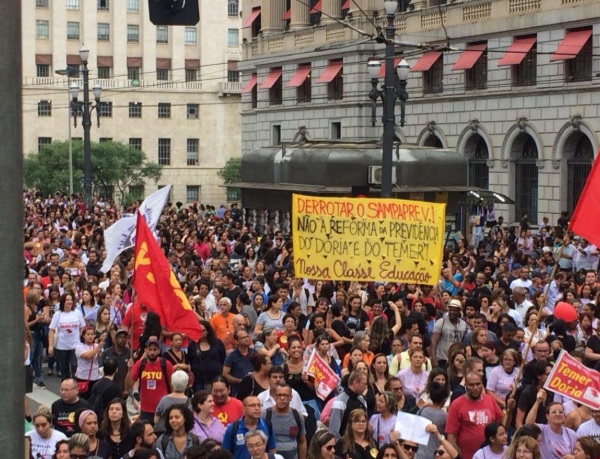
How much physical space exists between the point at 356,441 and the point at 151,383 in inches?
129

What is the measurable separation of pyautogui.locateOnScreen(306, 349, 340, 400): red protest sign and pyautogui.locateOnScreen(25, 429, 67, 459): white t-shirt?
276 centimetres

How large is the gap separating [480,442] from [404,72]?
16758 mm

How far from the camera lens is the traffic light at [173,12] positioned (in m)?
6.71

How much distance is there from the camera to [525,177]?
Answer: 146 ft

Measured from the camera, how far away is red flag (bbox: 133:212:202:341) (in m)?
14.5

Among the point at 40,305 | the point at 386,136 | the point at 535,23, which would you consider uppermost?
the point at 535,23

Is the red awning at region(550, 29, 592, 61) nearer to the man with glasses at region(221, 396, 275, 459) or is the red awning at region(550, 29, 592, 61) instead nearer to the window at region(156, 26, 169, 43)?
the man with glasses at region(221, 396, 275, 459)

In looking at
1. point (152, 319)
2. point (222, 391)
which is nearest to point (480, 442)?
point (222, 391)

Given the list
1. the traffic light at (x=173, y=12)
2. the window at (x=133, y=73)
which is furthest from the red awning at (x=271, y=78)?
the traffic light at (x=173, y=12)

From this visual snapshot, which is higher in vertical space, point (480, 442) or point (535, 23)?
point (535, 23)

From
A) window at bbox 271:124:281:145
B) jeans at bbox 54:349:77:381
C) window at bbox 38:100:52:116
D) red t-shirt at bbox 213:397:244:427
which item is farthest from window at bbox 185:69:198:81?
red t-shirt at bbox 213:397:244:427

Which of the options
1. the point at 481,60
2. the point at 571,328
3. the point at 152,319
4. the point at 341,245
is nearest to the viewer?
the point at 152,319

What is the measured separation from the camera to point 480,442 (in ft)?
38.3

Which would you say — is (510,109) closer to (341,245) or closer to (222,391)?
(341,245)
